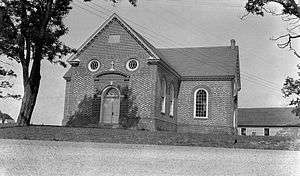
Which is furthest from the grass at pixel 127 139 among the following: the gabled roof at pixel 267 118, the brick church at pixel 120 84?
the gabled roof at pixel 267 118

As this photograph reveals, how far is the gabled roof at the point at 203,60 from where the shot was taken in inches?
1379

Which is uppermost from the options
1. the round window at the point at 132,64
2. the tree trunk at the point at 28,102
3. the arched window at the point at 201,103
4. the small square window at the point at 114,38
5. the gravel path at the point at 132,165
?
the small square window at the point at 114,38

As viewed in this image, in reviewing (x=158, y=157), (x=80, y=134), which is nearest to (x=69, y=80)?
(x=80, y=134)

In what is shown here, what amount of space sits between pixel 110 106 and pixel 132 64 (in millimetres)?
3526

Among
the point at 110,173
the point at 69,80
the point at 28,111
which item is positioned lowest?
the point at 110,173

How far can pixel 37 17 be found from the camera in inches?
800

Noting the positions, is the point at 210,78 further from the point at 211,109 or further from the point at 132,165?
the point at 132,165

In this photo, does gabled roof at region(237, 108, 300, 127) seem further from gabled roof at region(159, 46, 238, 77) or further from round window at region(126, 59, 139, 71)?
round window at region(126, 59, 139, 71)

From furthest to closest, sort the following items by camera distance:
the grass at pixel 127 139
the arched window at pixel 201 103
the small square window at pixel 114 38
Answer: the arched window at pixel 201 103
the small square window at pixel 114 38
the grass at pixel 127 139

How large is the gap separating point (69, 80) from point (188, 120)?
10731 mm

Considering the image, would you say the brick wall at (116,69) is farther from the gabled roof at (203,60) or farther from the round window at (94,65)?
the gabled roof at (203,60)

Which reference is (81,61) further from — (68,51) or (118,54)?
(68,51)

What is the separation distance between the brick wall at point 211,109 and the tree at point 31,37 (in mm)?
15078

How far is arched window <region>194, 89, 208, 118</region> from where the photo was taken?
111 ft
